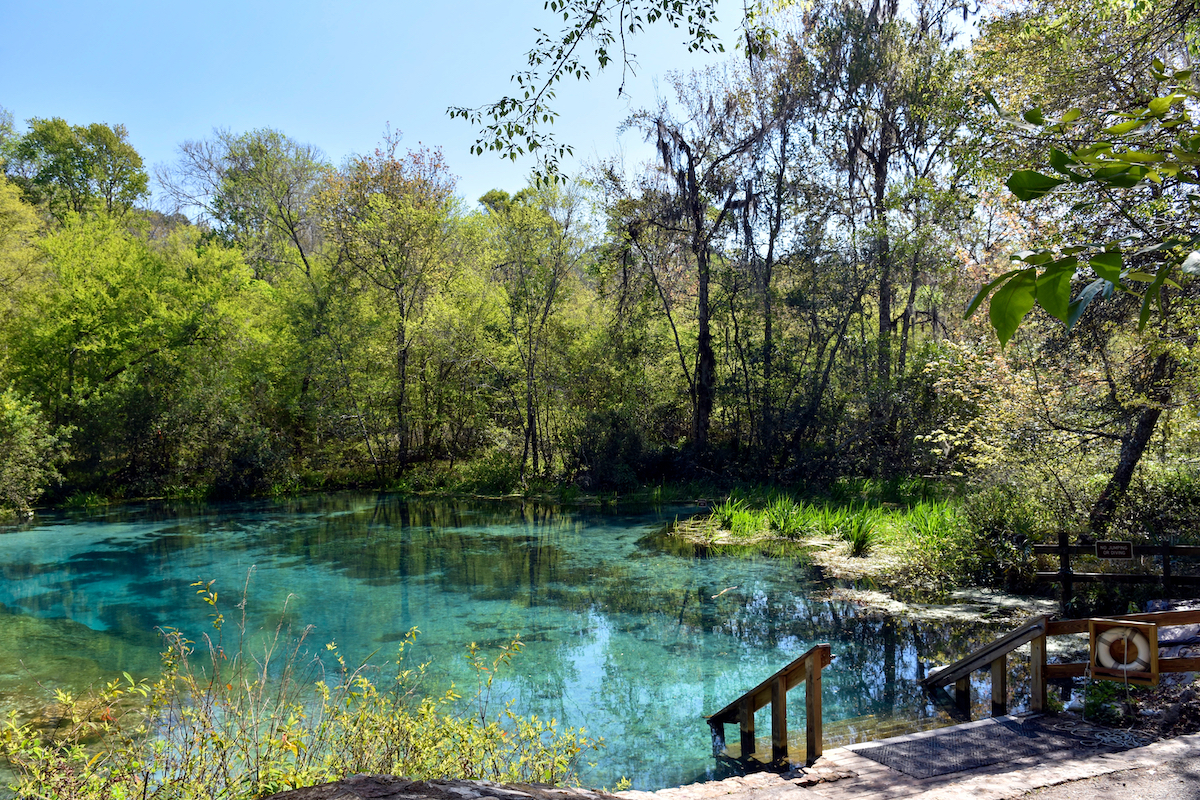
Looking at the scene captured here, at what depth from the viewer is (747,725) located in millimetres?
5902

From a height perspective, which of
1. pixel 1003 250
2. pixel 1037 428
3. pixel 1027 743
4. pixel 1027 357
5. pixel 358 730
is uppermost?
pixel 1003 250

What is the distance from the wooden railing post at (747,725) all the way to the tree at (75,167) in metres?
31.5

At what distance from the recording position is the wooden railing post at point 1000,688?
5.75 m

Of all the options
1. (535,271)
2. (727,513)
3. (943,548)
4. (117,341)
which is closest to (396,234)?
(535,271)

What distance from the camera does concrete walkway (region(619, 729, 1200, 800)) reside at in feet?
12.8

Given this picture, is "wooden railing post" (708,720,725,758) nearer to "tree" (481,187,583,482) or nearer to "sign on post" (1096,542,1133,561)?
"sign on post" (1096,542,1133,561)

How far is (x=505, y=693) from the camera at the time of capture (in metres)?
7.47

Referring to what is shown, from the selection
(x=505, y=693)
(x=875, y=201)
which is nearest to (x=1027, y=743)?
(x=505, y=693)

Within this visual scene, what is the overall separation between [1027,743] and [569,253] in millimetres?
19483

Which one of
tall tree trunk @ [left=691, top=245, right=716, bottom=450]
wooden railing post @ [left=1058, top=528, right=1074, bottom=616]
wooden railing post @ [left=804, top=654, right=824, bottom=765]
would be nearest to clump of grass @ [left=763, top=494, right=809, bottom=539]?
wooden railing post @ [left=1058, top=528, right=1074, bottom=616]

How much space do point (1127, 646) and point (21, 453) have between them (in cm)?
2218

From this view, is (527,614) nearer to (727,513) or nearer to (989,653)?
(989,653)

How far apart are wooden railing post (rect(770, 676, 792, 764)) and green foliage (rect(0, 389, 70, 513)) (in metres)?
20.0

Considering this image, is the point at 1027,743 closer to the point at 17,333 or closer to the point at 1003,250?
the point at 1003,250
